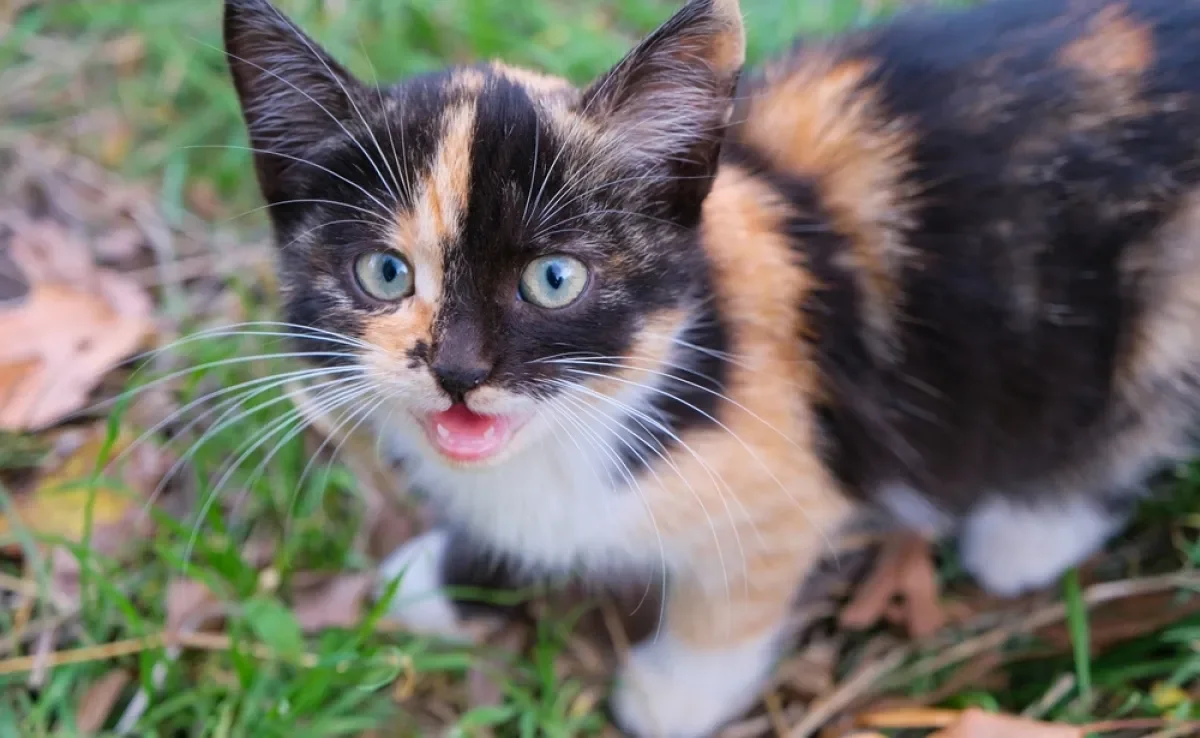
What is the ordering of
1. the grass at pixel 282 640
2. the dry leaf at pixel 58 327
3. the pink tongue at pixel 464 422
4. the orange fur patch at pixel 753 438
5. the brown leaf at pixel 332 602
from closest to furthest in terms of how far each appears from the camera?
the pink tongue at pixel 464 422, the orange fur patch at pixel 753 438, the grass at pixel 282 640, the brown leaf at pixel 332 602, the dry leaf at pixel 58 327

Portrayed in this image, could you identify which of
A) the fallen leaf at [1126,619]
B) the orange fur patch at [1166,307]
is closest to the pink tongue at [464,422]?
the orange fur patch at [1166,307]

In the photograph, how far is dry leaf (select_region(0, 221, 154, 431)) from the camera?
1454mm

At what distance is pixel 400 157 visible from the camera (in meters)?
0.91

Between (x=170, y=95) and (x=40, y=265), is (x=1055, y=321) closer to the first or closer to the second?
(x=40, y=265)

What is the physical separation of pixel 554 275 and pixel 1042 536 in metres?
0.90

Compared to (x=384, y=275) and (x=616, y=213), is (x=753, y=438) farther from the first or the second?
(x=384, y=275)

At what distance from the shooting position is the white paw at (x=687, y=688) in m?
1.26

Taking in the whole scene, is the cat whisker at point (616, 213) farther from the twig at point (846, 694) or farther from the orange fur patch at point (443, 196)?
the twig at point (846, 694)

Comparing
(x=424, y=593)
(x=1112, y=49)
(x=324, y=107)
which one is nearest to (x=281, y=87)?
(x=324, y=107)

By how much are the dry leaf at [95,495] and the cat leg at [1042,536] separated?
1246 millimetres

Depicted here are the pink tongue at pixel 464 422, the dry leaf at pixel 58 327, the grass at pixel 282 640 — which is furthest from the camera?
the dry leaf at pixel 58 327

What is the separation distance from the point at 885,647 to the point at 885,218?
641mm

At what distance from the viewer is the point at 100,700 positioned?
122cm

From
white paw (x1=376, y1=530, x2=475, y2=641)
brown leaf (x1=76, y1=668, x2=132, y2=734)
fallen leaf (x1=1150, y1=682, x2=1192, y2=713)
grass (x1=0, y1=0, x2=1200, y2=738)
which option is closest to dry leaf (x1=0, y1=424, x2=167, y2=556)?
grass (x1=0, y1=0, x2=1200, y2=738)
